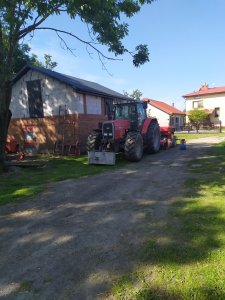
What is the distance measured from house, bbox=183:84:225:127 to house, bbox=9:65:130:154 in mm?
29326

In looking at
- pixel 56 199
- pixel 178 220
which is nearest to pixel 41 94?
pixel 56 199

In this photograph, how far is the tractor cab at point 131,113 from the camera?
15.2 metres

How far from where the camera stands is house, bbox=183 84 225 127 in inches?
1810

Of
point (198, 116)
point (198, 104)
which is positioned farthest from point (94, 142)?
point (198, 104)

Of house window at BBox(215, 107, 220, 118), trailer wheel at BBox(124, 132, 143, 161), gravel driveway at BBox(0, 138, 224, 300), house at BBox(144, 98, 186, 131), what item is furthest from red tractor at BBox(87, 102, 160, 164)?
house window at BBox(215, 107, 220, 118)

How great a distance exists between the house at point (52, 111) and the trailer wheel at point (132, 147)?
17.9ft

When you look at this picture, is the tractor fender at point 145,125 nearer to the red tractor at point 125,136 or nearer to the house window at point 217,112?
the red tractor at point 125,136

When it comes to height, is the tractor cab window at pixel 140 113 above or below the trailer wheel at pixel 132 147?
above

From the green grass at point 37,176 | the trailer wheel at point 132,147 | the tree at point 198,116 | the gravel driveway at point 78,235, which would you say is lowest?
the gravel driveway at point 78,235

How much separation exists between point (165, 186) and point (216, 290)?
17.3 ft

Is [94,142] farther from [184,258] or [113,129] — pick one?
[184,258]

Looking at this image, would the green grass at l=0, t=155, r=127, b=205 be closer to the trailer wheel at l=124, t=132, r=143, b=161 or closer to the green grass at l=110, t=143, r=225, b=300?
the trailer wheel at l=124, t=132, r=143, b=161

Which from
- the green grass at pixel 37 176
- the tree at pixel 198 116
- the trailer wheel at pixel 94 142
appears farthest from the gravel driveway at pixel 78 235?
the tree at pixel 198 116

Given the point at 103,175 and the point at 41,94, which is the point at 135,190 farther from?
the point at 41,94
